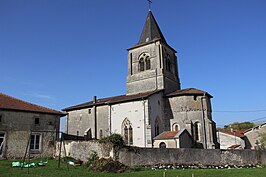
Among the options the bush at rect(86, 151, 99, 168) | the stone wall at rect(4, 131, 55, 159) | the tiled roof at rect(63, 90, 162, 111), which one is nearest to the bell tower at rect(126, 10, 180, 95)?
the tiled roof at rect(63, 90, 162, 111)

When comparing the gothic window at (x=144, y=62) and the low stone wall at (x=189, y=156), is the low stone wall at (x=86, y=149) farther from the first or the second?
the gothic window at (x=144, y=62)

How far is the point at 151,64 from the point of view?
116ft

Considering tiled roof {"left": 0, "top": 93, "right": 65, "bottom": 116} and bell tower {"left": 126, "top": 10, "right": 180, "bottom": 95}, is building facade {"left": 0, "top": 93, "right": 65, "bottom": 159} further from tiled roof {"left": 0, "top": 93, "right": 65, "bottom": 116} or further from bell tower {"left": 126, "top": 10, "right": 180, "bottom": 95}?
bell tower {"left": 126, "top": 10, "right": 180, "bottom": 95}

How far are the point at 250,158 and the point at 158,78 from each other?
15009mm

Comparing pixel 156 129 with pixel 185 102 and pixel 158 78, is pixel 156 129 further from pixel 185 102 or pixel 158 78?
pixel 158 78

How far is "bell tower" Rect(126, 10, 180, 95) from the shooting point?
33906 mm

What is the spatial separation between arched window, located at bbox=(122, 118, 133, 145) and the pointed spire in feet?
45.7

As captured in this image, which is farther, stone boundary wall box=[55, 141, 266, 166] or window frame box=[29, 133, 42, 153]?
window frame box=[29, 133, 42, 153]

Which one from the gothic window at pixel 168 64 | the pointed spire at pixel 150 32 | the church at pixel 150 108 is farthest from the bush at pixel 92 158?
the pointed spire at pixel 150 32

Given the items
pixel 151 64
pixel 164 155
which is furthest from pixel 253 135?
pixel 164 155

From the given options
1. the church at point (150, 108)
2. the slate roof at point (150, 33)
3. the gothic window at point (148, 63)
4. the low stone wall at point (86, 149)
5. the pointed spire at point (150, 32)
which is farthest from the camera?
the pointed spire at point (150, 32)

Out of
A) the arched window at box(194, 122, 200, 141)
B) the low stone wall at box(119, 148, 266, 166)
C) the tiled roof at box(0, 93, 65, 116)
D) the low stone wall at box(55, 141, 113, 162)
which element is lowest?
the low stone wall at box(119, 148, 266, 166)

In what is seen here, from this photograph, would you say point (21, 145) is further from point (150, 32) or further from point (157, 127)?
point (150, 32)

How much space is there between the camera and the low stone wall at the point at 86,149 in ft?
60.6
